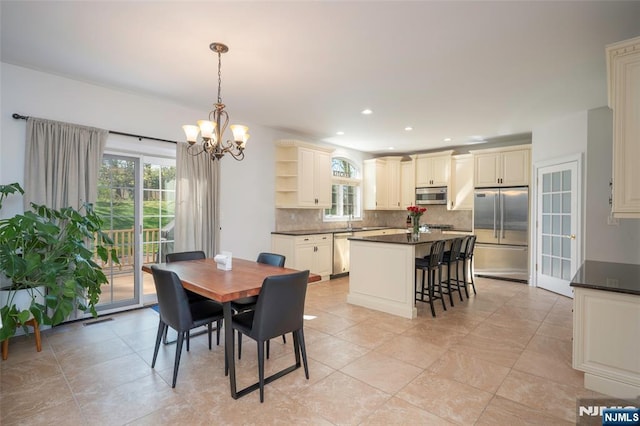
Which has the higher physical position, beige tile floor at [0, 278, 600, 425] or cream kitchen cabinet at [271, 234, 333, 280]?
cream kitchen cabinet at [271, 234, 333, 280]

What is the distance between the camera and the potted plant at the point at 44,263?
2.67 meters

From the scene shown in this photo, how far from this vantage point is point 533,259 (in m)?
5.58

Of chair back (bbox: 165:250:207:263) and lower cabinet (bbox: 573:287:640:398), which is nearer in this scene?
lower cabinet (bbox: 573:287:640:398)

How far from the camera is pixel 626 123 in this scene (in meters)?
2.15

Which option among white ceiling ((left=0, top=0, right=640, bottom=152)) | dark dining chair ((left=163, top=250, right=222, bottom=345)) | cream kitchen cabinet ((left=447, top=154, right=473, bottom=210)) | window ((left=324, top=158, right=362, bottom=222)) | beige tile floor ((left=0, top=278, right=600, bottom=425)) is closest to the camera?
beige tile floor ((left=0, top=278, right=600, bottom=425))

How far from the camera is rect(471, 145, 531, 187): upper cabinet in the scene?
5793mm

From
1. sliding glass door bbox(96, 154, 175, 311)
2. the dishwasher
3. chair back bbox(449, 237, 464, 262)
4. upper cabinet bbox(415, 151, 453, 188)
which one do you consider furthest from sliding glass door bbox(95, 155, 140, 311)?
upper cabinet bbox(415, 151, 453, 188)

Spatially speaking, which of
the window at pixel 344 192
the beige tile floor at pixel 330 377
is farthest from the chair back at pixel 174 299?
the window at pixel 344 192

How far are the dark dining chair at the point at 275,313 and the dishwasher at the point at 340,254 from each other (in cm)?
361

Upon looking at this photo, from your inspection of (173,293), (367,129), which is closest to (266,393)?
(173,293)

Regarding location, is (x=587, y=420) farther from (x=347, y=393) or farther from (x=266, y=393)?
(x=266, y=393)

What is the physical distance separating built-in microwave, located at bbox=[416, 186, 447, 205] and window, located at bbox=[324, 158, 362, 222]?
4.52 feet

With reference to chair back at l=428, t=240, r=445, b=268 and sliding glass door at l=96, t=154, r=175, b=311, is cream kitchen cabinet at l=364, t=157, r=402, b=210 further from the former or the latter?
sliding glass door at l=96, t=154, r=175, b=311

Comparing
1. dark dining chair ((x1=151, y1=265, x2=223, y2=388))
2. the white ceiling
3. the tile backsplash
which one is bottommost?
dark dining chair ((x1=151, y1=265, x2=223, y2=388))
